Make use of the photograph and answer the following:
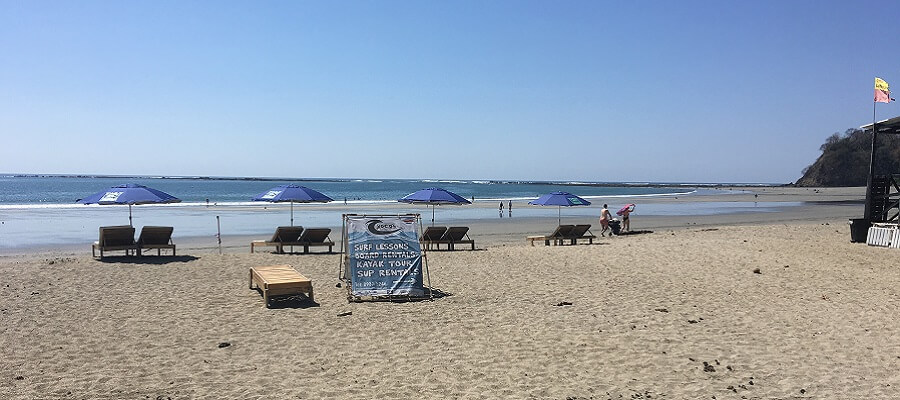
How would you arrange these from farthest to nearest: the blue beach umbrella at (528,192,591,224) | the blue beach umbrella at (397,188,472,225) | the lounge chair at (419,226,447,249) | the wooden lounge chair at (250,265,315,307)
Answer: the blue beach umbrella at (528,192,591,224), the blue beach umbrella at (397,188,472,225), the lounge chair at (419,226,447,249), the wooden lounge chair at (250,265,315,307)

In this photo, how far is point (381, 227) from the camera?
34.6 ft

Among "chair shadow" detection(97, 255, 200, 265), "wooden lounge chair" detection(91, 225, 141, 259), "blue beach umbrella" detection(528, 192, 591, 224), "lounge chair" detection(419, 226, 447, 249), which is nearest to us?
"chair shadow" detection(97, 255, 200, 265)

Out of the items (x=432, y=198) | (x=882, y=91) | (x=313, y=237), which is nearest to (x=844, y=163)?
(x=882, y=91)

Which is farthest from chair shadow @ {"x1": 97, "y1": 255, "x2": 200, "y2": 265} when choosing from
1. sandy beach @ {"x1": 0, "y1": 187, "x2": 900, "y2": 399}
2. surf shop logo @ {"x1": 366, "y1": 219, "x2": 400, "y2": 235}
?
surf shop logo @ {"x1": 366, "y1": 219, "x2": 400, "y2": 235}

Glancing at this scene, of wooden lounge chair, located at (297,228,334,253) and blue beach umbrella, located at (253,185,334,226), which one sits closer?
wooden lounge chair, located at (297,228,334,253)

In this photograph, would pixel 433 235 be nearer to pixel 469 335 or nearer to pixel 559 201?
pixel 559 201

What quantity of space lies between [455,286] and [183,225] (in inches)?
836

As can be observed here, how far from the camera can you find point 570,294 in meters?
10.3

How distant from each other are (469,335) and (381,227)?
338 centimetres

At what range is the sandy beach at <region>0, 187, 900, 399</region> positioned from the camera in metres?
5.92

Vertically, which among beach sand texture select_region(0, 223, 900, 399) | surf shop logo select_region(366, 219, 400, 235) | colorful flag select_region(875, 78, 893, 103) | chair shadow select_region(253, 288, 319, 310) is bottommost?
chair shadow select_region(253, 288, 319, 310)

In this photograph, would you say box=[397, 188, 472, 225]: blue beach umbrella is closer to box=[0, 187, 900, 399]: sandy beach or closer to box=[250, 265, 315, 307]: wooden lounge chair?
box=[0, 187, 900, 399]: sandy beach

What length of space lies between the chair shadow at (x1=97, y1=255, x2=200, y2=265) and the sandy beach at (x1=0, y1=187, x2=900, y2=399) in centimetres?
41

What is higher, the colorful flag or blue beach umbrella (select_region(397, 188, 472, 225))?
the colorful flag
